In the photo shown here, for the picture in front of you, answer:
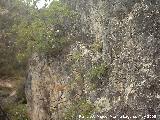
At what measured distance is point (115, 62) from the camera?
352 inches

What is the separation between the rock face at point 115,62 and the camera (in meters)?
7.68

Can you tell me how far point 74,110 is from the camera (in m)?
10.4

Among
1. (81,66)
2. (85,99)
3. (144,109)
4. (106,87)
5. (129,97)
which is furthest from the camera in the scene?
(81,66)

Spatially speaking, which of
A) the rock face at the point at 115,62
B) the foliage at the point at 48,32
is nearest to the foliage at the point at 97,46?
the rock face at the point at 115,62

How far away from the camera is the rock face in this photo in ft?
25.2

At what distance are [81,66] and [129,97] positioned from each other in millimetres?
3364

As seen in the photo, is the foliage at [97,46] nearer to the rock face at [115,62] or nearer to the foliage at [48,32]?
the rock face at [115,62]

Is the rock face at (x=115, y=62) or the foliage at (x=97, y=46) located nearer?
the rock face at (x=115, y=62)

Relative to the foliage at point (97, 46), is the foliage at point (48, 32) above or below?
above

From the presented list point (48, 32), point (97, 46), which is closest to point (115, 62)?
point (97, 46)

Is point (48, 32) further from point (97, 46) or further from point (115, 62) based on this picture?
point (115, 62)

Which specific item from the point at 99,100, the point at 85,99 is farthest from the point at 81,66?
the point at 99,100

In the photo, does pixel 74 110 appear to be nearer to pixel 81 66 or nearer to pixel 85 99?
pixel 85 99

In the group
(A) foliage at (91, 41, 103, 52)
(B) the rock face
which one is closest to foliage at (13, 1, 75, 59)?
(B) the rock face
